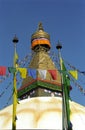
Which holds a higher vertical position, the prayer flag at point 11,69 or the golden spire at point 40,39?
the golden spire at point 40,39

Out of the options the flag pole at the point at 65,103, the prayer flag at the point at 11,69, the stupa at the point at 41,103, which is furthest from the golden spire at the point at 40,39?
the prayer flag at the point at 11,69

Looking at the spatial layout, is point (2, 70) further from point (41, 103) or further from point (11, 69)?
point (41, 103)

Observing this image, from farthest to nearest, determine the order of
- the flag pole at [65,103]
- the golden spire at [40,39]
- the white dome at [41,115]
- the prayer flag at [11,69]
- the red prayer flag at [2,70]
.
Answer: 1. the golden spire at [40,39]
2. the white dome at [41,115]
3. the red prayer flag at [2,70]
4. the prayer flag at [11,69]
5. the flag pole at [65,103]

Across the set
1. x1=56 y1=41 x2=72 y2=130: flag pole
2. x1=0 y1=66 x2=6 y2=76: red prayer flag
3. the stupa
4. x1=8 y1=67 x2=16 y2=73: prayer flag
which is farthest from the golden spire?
x1=8 y1=67 x2=16 y2=73: prayer flag

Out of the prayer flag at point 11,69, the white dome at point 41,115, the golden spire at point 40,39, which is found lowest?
the white dome at point 41,115

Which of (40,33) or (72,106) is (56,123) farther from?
(40,33)

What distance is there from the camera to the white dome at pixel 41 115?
20.7 m

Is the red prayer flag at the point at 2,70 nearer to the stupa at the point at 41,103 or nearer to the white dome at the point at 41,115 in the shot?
the stupa at the point at 41,103

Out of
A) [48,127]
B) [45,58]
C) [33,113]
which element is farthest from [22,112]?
[45,58]

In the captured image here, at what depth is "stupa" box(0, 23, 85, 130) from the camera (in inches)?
819

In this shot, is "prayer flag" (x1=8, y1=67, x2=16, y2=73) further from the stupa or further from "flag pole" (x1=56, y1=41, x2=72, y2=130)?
"flag pole" (x1=56, y1=41, x2=72, y2=130)

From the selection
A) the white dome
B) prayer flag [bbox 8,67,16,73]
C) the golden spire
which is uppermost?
the golden spire

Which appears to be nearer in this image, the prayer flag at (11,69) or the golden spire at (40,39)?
the prayer flag at (11,69)

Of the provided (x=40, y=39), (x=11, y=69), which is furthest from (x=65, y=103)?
(x=40, y=39)
